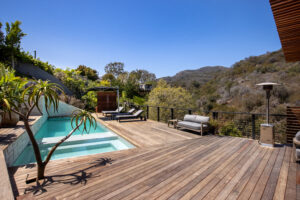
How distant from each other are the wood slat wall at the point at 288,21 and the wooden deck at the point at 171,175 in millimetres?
2423

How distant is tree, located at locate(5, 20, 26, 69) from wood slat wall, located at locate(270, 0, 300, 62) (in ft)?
62.4

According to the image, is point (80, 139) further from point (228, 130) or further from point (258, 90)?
point (258, 90)

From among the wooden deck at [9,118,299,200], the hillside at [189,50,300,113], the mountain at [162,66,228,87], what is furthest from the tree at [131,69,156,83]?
the wooden deck at [9,118,299,200]

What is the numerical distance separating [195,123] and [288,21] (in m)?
3.93

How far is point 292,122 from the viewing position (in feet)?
14.4

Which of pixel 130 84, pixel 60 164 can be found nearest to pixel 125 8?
pixel 130 84

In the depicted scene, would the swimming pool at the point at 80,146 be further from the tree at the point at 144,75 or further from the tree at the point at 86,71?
the tree at the point at 144,75

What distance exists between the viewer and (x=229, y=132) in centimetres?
603

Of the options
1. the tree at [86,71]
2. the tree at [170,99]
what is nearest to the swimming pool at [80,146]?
the tree at [170,99]

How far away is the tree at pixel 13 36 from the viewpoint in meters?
14.2

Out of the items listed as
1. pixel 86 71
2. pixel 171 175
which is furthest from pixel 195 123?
pixel 86 71

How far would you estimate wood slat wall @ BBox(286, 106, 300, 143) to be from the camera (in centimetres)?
431

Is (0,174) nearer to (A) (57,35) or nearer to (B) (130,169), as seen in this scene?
(B) (130,169)

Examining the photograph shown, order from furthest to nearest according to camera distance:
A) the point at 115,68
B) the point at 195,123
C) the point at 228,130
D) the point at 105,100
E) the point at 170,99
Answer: the point at 115,68 → the point at 105,100 → the point at 170,99 → the point at 228,130 → the point at 195,123
